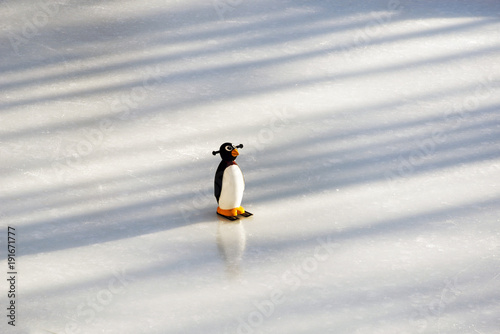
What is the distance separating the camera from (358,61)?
9.58 metres

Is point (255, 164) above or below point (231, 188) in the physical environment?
above

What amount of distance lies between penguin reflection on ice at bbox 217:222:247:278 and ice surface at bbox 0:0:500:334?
2 centimetres

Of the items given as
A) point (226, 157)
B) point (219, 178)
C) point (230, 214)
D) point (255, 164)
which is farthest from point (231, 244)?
point (255, 164)

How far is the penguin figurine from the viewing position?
6.55 meters

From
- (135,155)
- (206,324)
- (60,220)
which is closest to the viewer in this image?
(206,324)

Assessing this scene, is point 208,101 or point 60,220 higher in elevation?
point 208,101

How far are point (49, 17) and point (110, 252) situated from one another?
5.17m

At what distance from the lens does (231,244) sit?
20.9 ft

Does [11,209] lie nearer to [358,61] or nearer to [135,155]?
[135,155]

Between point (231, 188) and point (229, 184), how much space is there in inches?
1.4

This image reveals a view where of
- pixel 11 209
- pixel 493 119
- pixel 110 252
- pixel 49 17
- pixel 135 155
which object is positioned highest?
pixel 49 17

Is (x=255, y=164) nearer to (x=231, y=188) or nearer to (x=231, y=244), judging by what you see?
(x=231, y=188)

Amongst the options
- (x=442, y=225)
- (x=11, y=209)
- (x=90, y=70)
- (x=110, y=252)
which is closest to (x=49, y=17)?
(x=90, y=70)

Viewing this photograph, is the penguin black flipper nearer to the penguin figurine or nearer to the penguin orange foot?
the penguin figurine
